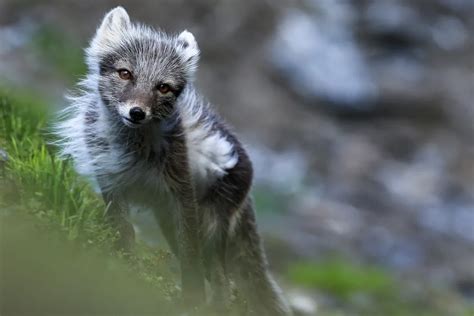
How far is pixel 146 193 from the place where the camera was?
8.02m

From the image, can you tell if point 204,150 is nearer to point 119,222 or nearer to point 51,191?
point 119,222

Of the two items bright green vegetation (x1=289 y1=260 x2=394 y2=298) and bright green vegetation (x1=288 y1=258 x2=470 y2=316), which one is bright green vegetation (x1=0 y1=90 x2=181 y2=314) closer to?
bright green vegetation (x1=288 y1=258 x2=470 y2=316)

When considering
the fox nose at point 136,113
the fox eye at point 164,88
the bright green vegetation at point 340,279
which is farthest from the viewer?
the bright green vegetation at point 340,279

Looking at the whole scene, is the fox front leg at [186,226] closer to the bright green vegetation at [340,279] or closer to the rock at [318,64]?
the bright green vegetation at [340,279]

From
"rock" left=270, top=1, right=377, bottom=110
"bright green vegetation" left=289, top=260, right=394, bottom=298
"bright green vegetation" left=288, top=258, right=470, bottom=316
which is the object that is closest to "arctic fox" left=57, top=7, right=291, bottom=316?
"bright green vegetation" left=288, top=258, right=470, bottom=316

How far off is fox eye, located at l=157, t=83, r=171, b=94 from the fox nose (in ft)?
1.07

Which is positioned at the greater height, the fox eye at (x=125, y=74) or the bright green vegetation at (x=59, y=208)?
the fox eye at (x=125, y=74)

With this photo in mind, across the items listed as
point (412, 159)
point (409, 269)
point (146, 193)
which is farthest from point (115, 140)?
point (412, 159)

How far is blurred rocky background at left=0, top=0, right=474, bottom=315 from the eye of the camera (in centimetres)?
1750

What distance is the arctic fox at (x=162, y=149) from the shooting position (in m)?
7.60

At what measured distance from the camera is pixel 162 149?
785cm

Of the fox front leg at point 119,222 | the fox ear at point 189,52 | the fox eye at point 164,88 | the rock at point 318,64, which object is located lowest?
the fox front leg at point 119,222

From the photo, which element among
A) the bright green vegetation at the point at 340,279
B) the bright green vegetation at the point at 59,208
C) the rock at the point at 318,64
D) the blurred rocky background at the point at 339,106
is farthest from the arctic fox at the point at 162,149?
the rock at the point at 318,64

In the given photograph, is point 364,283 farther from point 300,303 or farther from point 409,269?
point 300,303
